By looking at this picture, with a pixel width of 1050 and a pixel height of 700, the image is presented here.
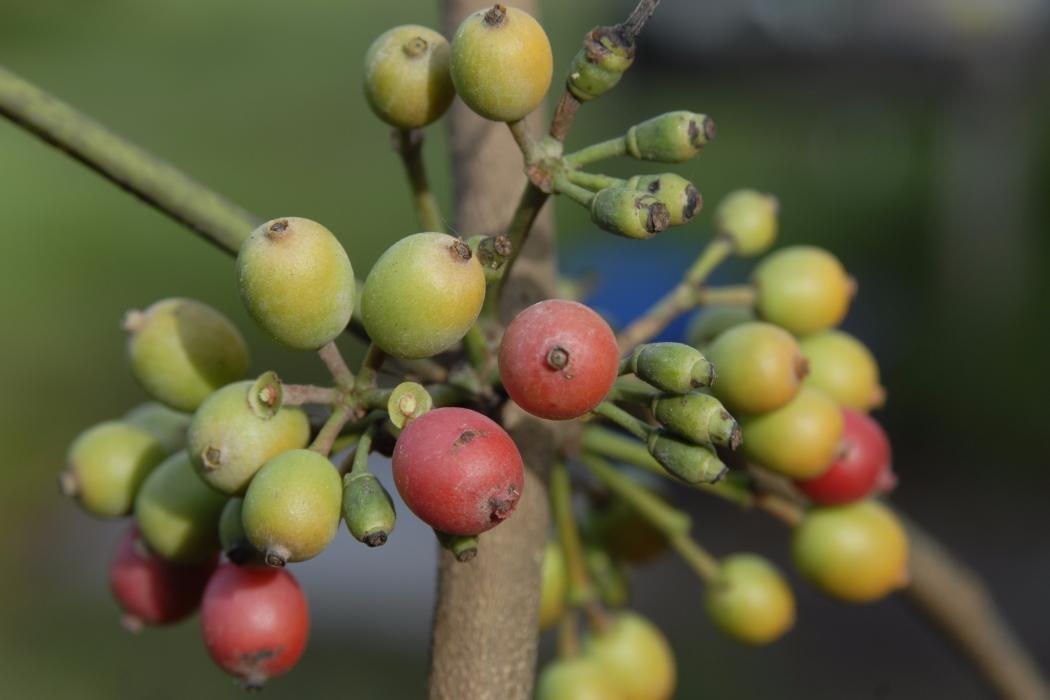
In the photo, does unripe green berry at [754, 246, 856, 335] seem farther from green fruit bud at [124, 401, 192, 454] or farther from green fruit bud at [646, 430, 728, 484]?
green fruit bud at [124, 401, 192, 454]

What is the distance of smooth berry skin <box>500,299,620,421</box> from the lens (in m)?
0.81

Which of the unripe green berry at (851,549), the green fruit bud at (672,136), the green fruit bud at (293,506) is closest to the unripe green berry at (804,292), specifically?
the unripe green berry at (851,549)

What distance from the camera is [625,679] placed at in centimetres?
143

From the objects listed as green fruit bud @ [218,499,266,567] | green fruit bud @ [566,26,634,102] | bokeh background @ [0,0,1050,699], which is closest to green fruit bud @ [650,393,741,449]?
green fruit bud @ [566,26,634,102]

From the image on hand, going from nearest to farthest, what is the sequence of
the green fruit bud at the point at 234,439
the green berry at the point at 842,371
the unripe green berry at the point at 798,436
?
the green fruit bud at the point at 234,439 → the unripe green berry at the point at 798,436 → the green berry at the point at 842,371

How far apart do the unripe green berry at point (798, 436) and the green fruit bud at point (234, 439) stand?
0.47 m

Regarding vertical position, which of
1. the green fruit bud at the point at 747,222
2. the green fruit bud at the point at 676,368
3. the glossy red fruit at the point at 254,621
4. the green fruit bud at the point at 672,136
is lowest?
the glossy red fruit at the point at 254,621

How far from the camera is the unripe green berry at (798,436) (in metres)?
1.12

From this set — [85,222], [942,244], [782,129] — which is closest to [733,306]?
[942,244]

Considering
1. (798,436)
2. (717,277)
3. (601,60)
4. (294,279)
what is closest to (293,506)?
(294,279)

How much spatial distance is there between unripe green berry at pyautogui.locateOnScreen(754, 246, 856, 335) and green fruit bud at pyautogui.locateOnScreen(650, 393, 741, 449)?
19.4 inches

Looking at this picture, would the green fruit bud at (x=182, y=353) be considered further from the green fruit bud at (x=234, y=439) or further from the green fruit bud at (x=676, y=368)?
the green fruit bud at (x=676, y=368)

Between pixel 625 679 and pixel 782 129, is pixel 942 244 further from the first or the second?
pixel 625 679

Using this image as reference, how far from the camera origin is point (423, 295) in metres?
0.82
